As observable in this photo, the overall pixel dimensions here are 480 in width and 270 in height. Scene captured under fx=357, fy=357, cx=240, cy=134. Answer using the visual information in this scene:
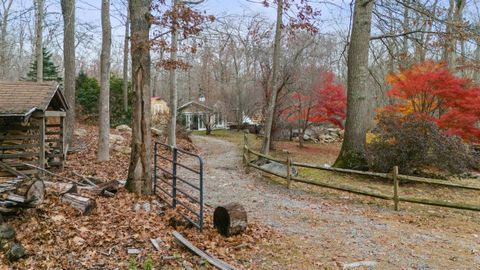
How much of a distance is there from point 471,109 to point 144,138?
1373 centimetres

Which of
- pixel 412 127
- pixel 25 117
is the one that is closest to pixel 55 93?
pixel 25 117

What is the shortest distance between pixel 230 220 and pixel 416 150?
7.48 meters

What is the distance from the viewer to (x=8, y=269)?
3844mm

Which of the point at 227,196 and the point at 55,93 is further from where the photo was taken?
the point at 55,93

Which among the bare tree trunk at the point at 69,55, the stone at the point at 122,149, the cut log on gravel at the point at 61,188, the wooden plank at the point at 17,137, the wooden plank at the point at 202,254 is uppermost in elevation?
the bare tree trunk at the point at 69,55

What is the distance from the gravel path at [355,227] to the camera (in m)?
4.92

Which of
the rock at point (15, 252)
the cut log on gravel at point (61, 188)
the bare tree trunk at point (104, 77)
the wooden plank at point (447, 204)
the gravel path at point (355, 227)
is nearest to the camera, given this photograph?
the rock at point (15, 252)

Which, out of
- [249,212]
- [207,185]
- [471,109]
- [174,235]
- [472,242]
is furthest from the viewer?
[471,109]

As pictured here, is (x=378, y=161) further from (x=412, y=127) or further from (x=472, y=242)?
(x=472, y=242)

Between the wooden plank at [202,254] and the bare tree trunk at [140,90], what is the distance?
2.24 m

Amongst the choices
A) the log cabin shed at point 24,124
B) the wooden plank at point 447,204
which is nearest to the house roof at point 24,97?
the log cabin shed at point 24,124

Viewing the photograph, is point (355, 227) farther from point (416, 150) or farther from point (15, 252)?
point (416, 150)

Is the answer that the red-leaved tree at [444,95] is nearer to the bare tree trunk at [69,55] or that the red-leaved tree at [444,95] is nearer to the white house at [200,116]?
the bare tree trunk at [69,55]

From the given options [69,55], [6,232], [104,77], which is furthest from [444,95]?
[6,232]
